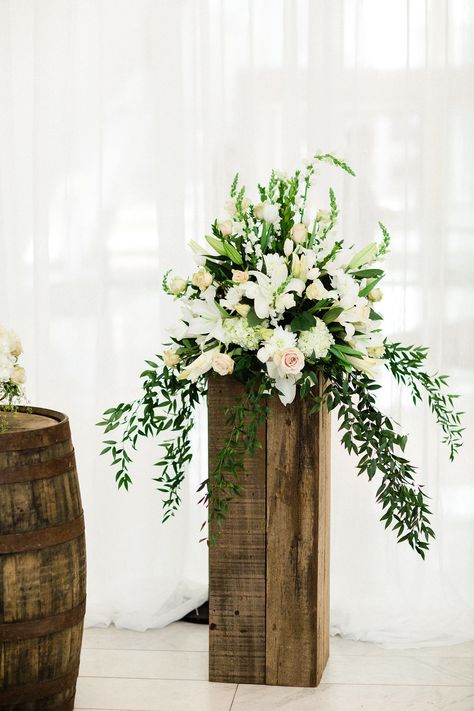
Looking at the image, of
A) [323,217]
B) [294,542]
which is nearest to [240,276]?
[323,217]

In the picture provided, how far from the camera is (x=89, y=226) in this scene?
2.95 metres

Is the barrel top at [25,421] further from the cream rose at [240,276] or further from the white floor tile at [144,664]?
the white floor tile at [144,664]

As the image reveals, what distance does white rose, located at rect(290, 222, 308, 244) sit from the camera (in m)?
2.21

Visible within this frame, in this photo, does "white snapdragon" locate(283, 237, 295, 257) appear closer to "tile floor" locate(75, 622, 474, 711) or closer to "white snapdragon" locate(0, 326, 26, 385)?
"white snapdragon" locate(0, 326, 26, 385)

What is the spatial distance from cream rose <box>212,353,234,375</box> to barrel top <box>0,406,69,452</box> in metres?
0.37

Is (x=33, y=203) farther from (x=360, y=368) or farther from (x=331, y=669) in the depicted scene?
(x=331, y=669)

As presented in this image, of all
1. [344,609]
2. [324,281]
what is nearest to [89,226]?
[324,281]

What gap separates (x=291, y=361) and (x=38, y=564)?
70cm

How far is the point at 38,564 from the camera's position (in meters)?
2.08

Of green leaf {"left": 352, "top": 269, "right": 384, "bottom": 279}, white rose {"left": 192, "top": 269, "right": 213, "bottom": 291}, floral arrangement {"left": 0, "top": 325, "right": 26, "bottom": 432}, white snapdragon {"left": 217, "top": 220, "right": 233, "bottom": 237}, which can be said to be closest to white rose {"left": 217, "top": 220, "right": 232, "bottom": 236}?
white snapdragon {"left": 217, "top": 220, "right": 233, "bottom": 237}

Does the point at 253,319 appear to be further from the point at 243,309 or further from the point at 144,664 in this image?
the point at 144,664

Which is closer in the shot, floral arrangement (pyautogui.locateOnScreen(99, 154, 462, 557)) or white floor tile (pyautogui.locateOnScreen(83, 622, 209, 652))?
floral arrangement (pyautogui.locateOnScreen(99, 154, 462, 557))

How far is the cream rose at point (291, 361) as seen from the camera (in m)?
2.12

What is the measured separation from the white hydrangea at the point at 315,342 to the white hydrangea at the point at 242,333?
0.10 metres
